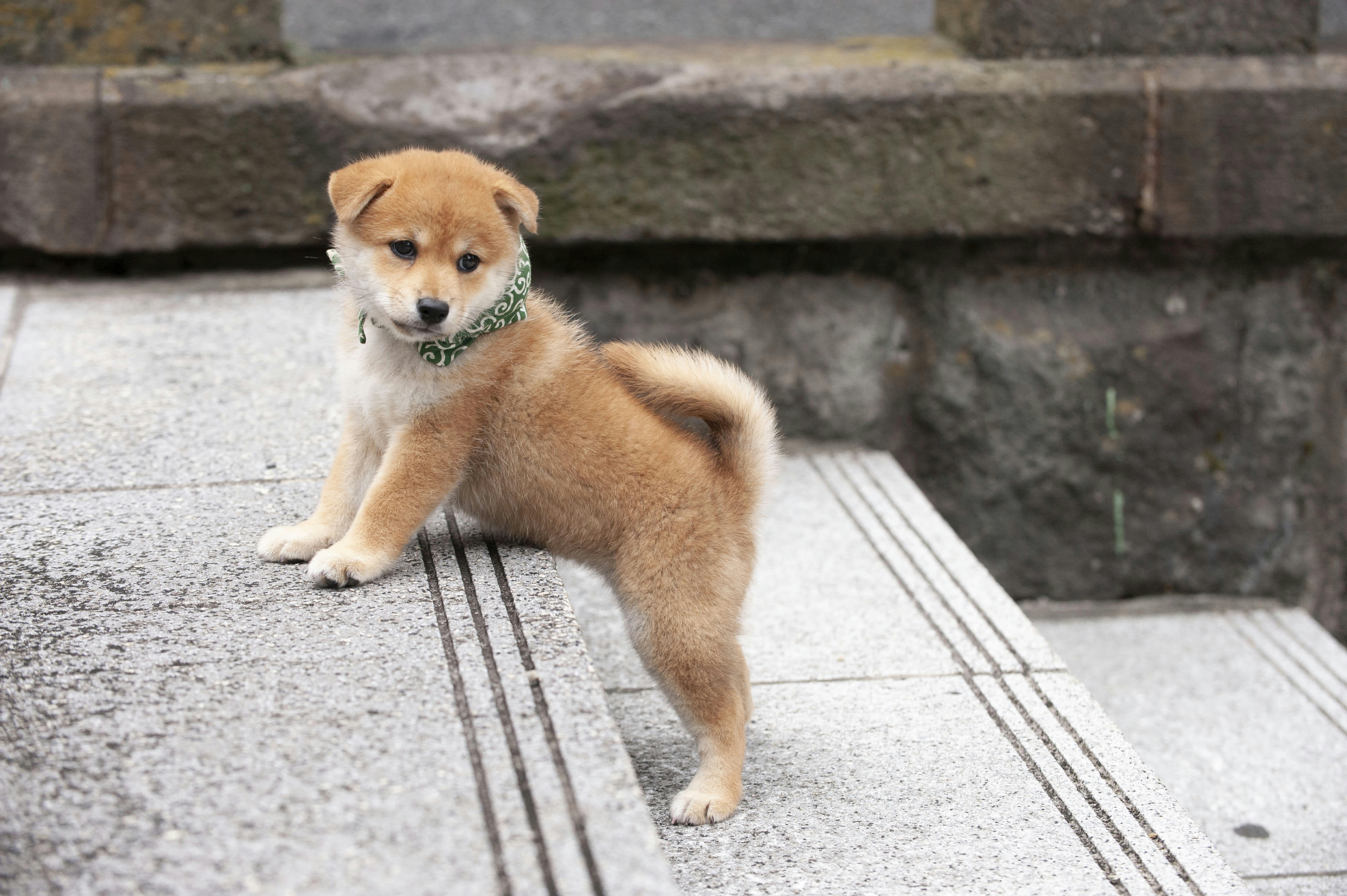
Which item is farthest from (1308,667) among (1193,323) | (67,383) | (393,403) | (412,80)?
(67,383)

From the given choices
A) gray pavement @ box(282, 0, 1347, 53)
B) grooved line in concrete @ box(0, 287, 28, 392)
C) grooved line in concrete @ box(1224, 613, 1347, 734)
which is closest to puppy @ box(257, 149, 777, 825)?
grooved line in concrete @ box(0, 287, 28, 392)

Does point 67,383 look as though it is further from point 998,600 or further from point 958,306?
point 958,306

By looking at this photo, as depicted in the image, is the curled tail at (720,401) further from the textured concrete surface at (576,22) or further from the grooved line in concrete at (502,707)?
the textured concrete surface at (576,22)

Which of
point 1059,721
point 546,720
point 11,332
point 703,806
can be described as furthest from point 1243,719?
point 11,332

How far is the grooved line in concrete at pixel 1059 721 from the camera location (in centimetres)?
230

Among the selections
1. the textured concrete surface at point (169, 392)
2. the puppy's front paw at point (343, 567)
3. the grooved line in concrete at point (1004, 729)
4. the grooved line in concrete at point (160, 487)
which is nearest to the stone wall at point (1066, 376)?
the grooved line in concrete at point (1004, 729)

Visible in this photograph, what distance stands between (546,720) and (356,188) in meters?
1.02

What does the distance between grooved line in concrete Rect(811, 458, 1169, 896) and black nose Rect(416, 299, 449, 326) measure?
58.6 inches

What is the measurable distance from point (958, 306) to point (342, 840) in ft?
10.9

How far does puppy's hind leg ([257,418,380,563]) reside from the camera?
249 cm

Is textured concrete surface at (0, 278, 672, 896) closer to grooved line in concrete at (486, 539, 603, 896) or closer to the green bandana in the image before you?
grooved line in concrete at (486, 539, 603, 896)

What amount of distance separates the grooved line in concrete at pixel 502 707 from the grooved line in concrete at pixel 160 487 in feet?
1.48

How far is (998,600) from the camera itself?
3.43m

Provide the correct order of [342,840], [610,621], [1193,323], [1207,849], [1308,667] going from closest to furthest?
[342,840] < [1207,849] < [610,621] < [1308,667] < [1193,323]
